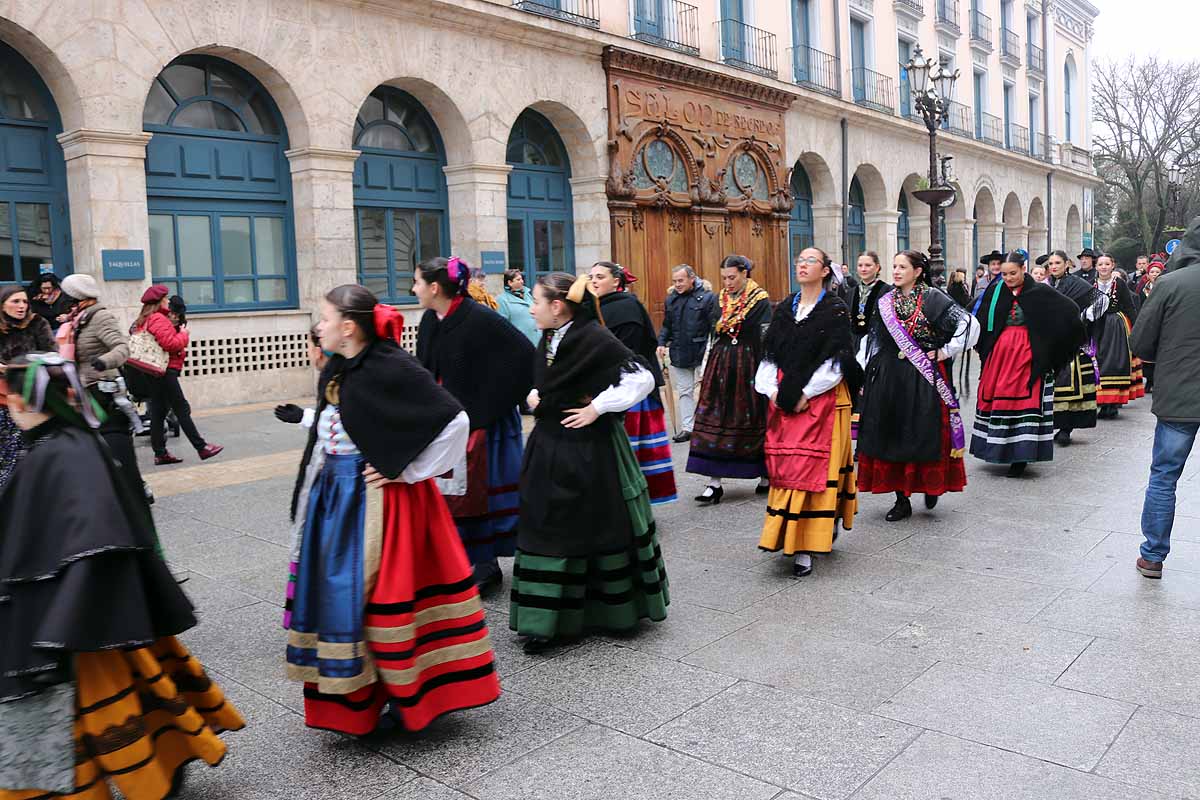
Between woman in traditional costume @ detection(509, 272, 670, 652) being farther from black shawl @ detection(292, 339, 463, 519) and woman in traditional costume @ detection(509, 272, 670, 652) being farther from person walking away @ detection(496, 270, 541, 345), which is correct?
person walking away @ detection(496, 270, 541, 345)

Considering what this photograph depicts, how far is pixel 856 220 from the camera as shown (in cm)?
2795

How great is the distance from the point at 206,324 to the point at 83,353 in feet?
19.9

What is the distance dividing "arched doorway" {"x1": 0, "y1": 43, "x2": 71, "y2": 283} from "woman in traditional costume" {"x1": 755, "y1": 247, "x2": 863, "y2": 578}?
9.86m

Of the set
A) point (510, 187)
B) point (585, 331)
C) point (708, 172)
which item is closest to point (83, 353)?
point (585, 331)

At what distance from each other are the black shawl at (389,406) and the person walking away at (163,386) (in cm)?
669

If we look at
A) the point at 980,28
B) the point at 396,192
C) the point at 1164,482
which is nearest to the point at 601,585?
the point at 1164,482

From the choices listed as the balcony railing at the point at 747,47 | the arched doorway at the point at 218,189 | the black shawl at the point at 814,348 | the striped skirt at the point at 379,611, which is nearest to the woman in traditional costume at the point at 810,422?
the black shawl at the point at 814,348

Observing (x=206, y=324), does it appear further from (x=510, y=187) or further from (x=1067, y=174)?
(x=1067, y=174)

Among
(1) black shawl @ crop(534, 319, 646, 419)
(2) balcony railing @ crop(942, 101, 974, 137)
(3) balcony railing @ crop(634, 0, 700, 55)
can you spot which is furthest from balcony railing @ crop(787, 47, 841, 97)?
(1) black shawl @ crop(534, 319, 646, 419)

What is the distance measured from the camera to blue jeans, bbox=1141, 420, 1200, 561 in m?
5.41

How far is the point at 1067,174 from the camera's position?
39625 millimetres

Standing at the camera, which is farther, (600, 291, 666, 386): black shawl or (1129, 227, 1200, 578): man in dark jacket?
(600, 291, 666, 386): black shawl

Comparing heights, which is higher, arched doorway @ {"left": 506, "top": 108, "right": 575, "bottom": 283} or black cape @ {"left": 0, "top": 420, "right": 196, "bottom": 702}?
arched doorway @ {"left": 506, "top": 108, "right": 575, "bottom": 283}

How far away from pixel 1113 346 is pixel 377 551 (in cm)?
1105
